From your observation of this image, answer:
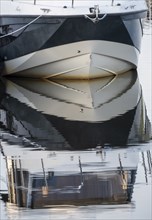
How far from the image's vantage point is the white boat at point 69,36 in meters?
17.0

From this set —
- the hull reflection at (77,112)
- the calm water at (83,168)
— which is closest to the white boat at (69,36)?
the hull reflection at (77,112)

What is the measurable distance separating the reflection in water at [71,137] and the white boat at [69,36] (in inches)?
16.2

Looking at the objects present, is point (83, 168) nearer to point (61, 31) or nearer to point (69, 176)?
point (69, 176)

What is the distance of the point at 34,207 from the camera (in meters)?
9.43

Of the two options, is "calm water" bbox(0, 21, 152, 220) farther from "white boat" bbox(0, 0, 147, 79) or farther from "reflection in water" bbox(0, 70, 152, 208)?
"white boat" bbox(0, 0, 147, 79)

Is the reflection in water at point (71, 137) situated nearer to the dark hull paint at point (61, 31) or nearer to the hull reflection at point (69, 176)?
the hull reflection at point (69, 176)

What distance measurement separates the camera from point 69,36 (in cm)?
1712

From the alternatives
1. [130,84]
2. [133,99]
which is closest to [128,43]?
[130,84]

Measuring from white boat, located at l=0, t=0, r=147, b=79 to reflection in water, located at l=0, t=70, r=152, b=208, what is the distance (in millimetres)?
410

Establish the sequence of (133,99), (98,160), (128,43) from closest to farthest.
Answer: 1. (98,160)
2. (133,99)
3. (128,43)

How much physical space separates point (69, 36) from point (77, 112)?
2.90 meters

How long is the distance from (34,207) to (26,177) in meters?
1.33

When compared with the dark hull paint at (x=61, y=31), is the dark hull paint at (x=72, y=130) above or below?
below

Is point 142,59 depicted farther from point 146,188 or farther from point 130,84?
point 146,188
